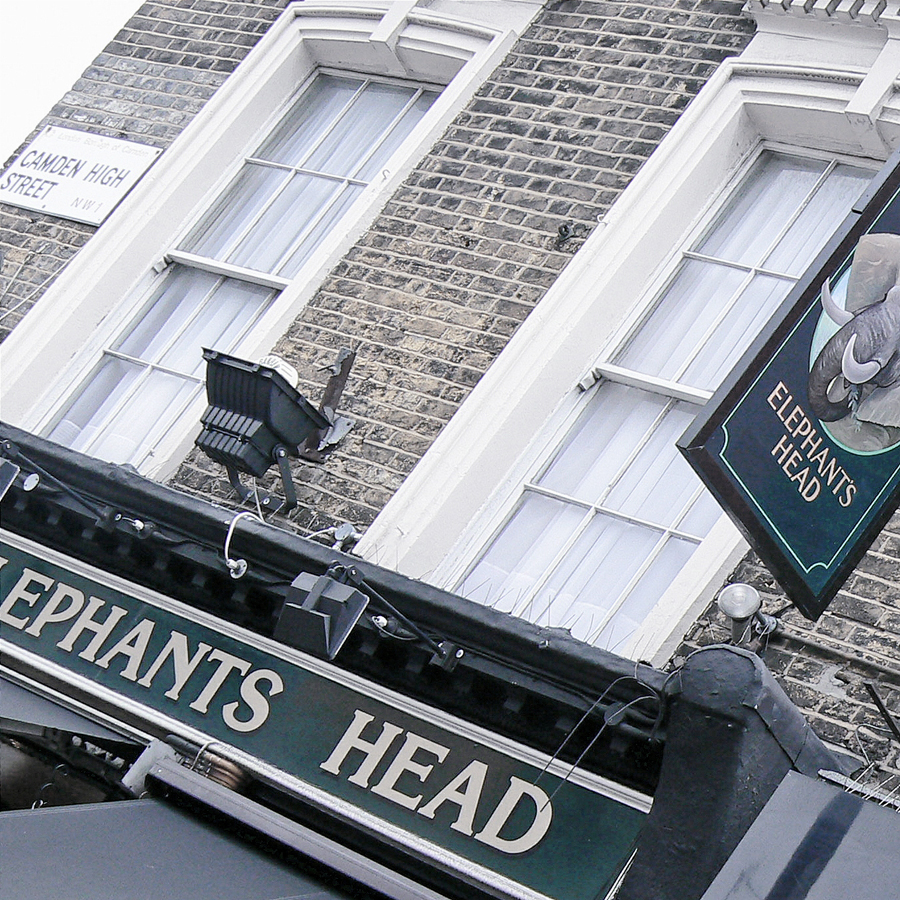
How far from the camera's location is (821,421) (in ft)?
15.9

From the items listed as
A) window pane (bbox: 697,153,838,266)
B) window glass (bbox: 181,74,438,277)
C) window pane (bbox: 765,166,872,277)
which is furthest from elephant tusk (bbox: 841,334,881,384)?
window glass (bbox: 181,74,438,277)

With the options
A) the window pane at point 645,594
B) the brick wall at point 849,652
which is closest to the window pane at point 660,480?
the window pane at point 645,594

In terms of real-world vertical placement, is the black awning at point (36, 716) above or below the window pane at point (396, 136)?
below

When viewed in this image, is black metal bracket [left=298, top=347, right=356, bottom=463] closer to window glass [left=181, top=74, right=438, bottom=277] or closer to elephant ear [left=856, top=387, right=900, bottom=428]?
window glass [left=181, top=74, right=438, bottom=277]

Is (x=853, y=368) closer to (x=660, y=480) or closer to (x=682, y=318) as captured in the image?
(x=660, y=480)

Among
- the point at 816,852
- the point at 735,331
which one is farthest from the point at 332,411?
the point at 816,852

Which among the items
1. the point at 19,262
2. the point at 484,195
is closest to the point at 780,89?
the point at 484,195

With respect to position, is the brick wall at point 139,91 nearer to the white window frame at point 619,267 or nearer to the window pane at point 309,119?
the window pane at point 309,119

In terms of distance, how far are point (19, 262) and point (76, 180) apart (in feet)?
2.13

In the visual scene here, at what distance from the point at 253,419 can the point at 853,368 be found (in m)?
2.97

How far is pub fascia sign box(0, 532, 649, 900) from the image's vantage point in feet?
17.9

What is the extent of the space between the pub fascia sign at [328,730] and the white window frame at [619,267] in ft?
2.53

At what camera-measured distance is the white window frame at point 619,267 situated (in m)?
6.73

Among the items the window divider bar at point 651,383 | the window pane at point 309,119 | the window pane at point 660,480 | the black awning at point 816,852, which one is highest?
the window pane at point 309,119
